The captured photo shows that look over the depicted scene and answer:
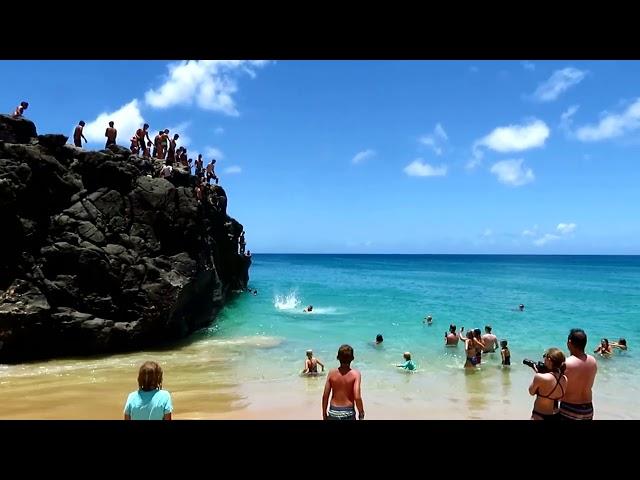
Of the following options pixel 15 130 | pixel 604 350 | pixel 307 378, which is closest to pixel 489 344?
pixel 604 350

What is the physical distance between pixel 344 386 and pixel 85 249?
14219 millimetres

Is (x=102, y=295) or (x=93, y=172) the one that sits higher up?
(x=93, y=172)

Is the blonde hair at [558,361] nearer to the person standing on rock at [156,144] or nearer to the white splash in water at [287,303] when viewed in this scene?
the person standing on rock at [156,144]

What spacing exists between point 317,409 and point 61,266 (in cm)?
1093

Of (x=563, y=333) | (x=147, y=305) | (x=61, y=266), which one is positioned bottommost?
(x=563, y=333)

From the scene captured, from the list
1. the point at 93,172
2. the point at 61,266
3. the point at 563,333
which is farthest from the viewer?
the point at 563,333

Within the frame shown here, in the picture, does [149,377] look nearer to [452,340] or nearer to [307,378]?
[307,378]

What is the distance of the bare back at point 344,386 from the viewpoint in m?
5.71

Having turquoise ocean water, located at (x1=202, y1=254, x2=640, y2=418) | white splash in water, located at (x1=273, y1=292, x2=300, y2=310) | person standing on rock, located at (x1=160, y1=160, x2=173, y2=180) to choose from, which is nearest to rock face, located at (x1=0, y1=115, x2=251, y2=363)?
person standing on rock, located at (x1=160, y1=160, x2=173, y2=180)

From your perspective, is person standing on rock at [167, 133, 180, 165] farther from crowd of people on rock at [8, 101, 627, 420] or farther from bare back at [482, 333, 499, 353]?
crowd of people on rock at [8, 101, 627, 420]
